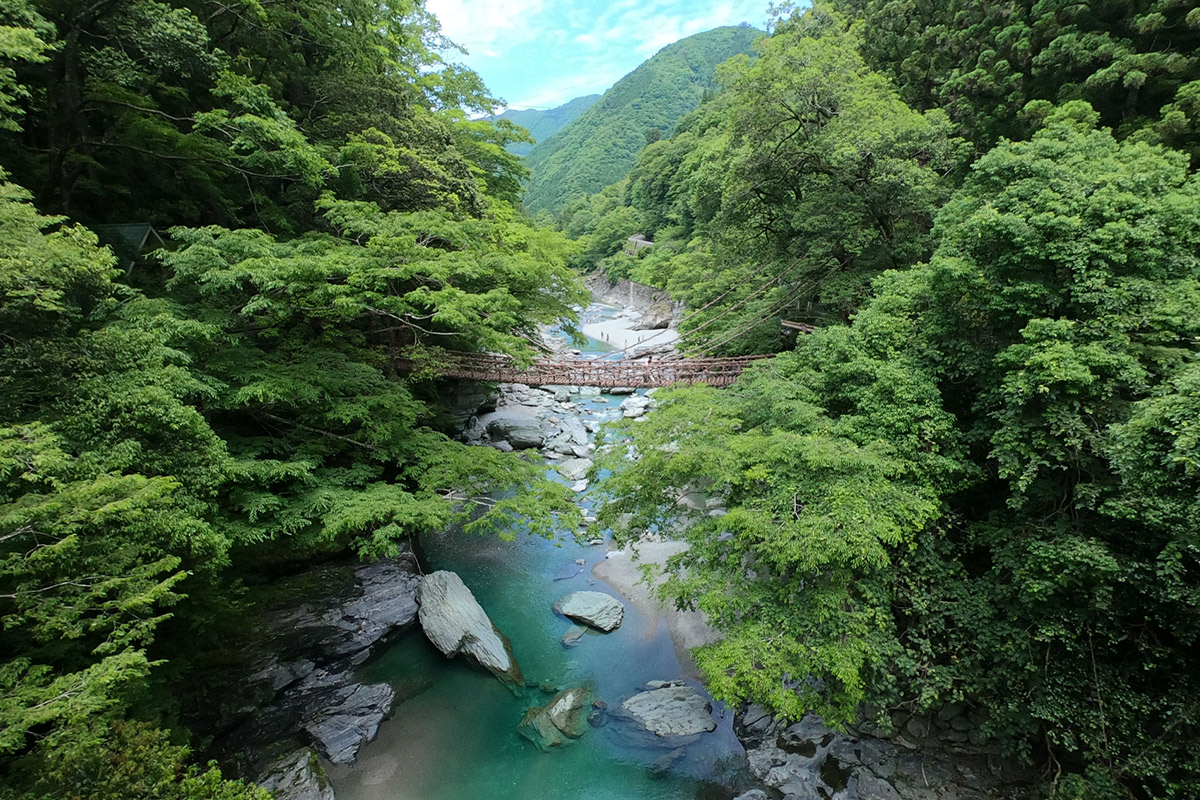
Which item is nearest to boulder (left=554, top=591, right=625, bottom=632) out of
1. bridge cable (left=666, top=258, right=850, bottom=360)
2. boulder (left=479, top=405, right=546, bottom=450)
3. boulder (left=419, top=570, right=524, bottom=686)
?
boulder (left=419, top=570, right=524, bottom=686)

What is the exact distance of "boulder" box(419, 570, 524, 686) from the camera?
21.0ft

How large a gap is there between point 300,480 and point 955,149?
12.2 metres

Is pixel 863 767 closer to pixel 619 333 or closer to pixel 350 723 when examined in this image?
pixel 350 723

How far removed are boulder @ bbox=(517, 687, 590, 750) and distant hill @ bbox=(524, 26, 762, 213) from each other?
53804mm

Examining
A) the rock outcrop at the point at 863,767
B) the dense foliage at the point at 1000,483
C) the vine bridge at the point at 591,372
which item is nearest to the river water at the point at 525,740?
the rock outcrop at the point at 863,767

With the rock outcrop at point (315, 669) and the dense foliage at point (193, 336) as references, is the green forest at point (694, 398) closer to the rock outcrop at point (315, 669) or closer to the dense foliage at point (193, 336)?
the dense foliage at point (193, 336)

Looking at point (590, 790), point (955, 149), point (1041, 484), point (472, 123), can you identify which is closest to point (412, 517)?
point (590, 790)

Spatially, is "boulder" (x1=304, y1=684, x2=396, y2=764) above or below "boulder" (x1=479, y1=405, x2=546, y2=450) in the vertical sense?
below

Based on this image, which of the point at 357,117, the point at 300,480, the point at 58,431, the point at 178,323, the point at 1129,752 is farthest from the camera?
the point at 357,117

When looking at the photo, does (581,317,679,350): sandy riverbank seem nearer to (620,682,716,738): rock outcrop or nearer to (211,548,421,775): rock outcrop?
(211,548,421,775): rock outcrop

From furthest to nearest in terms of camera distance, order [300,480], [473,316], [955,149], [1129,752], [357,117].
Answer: [955,149]
[357,117]
[473,316]
[300,480]
[1129,752]

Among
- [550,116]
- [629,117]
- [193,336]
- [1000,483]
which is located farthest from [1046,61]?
[550,116]

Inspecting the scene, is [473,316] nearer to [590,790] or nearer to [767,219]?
[590,790]

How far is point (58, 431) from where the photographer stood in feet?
10.2
